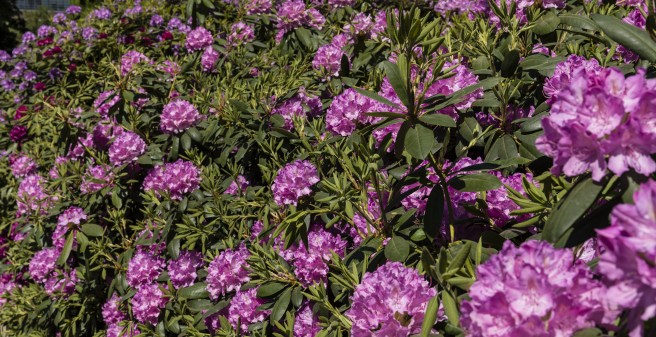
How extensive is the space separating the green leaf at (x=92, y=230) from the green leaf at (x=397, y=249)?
66.6 inches

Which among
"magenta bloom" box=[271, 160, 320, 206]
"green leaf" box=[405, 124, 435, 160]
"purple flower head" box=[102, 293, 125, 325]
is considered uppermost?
"green leaf" box=[405, 124, 435, 160]

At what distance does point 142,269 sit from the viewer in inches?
96.7

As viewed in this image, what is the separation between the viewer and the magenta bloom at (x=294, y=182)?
1.92 meters

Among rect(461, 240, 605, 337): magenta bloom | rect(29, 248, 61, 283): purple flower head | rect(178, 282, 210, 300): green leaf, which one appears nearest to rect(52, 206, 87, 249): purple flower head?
rect(29, 248, 61, 283): purple flower head

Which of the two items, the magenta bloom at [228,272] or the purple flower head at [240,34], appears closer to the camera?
the magenta bloom at [228,272]

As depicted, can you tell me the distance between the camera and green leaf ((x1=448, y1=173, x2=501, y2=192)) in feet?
4.51

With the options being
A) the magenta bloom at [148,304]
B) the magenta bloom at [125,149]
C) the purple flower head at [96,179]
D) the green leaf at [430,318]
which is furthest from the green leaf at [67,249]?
the green leaf at [430,318]

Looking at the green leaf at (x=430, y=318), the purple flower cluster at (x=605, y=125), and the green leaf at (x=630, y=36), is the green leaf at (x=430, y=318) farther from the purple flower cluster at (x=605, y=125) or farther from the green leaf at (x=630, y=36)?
the green leaf at (x=630, y=36)

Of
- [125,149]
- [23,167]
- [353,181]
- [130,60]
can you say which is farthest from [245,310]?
[23,167]

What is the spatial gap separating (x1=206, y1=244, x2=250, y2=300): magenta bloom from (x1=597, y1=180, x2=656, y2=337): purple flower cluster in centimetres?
146

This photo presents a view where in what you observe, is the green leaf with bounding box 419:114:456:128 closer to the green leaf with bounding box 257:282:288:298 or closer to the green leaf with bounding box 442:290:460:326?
the green leaf with bounding box 442:290:460:326

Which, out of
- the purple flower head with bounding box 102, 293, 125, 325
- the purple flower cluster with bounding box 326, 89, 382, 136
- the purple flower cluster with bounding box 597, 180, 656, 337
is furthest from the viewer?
the purple flower head with bounding box 102, 293, 125, 325

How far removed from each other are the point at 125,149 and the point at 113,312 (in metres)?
0.75

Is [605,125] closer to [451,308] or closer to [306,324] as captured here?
[451,308]
